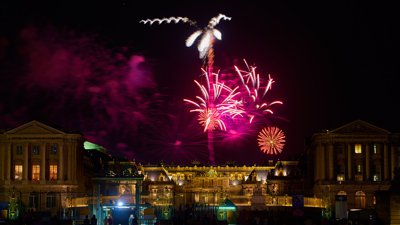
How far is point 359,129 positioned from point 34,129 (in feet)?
148

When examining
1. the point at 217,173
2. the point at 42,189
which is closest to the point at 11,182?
the point at 42,189

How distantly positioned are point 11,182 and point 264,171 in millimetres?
48670

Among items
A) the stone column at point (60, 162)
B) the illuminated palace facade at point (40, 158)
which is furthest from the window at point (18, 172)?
the stone column at point (60, 162)

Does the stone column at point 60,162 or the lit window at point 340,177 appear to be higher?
the stone column at point 60,162

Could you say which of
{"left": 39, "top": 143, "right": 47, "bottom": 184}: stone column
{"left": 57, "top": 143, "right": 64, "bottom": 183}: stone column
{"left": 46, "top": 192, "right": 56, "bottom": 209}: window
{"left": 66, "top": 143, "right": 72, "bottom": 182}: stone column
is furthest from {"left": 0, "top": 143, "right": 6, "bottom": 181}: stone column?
{"left": 66, "top": 143, "right": 72, "bottom": 182}: stone column

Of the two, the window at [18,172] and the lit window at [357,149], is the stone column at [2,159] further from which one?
the lit window at [357,149]

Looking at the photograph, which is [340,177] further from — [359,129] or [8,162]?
[8,162]

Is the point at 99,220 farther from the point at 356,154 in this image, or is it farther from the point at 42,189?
the point at 356,154

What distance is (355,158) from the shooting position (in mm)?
115875

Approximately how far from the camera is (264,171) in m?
144

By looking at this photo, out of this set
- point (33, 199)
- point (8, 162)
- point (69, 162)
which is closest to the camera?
point (33, 199)

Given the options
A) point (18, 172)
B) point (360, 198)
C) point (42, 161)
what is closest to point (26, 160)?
point (18, 172)

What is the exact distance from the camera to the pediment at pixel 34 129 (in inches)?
4478

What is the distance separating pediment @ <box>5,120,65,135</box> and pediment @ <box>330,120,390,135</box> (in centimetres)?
3908
